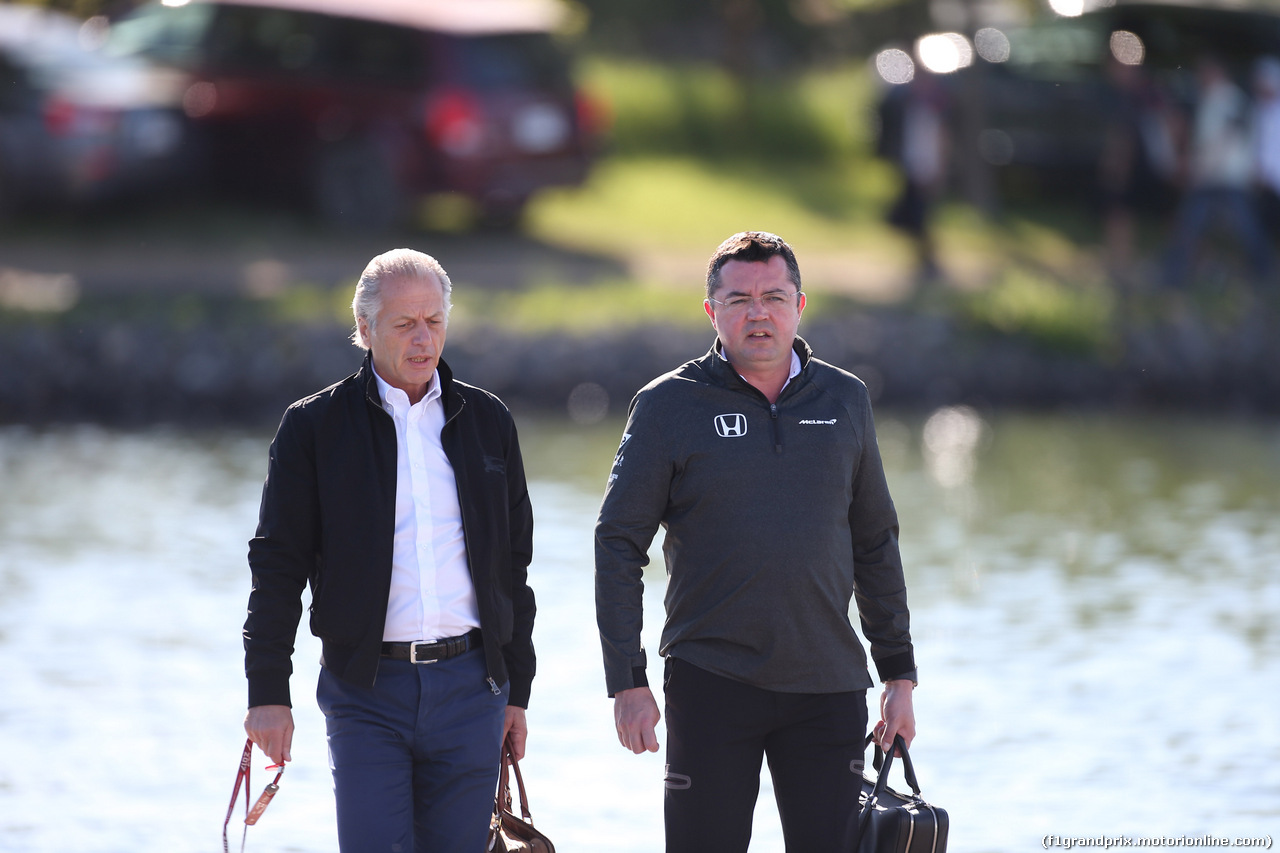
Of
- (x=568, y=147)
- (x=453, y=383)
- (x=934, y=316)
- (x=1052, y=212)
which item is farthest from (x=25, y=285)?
(x=453, y=383)

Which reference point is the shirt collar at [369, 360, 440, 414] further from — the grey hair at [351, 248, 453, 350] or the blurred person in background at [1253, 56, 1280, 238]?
the blurred person in background at [1253, 56, 1280, 238]

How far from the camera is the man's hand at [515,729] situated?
4.58 meters

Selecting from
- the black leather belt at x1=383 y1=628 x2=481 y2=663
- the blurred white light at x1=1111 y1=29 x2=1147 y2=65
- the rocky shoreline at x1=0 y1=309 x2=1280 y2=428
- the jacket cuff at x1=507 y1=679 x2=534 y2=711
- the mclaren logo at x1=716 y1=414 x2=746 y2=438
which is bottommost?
the jacket cuff at x1=507 y1=679 x2=534 y2=711

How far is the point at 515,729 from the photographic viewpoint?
15.1ft

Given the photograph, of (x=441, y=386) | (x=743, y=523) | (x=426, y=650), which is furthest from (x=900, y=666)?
(x=441, y=386)

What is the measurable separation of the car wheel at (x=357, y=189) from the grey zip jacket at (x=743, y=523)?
1351 centimetres

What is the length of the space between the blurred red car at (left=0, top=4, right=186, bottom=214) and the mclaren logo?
1404 cm

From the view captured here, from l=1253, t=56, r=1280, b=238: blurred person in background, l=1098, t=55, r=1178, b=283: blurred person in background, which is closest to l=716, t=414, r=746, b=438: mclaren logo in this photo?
l=1098, t=55, r=1178, b=283: blurred person in background

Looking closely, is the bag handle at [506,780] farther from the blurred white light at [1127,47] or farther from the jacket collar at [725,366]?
the blurred white light at [1127,47]

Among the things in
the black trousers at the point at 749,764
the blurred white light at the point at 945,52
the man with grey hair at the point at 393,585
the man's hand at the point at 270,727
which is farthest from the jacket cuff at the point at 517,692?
the blurred white light at the point at 945,52

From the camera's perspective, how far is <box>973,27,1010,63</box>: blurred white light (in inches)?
811

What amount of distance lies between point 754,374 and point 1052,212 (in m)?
16.7

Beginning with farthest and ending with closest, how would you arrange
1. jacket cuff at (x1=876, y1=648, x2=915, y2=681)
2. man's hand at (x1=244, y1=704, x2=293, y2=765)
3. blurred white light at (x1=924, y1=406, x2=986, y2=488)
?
blurred white light at (x1=924, y1=406, x2=986, y2=488) → jacket cuff at (x1=876, y1=648, x2=915, y2=681) → man's hand at (x1=244, y1=704, x2=293, y2=765)

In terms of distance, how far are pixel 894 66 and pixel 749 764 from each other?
62.3 ft
